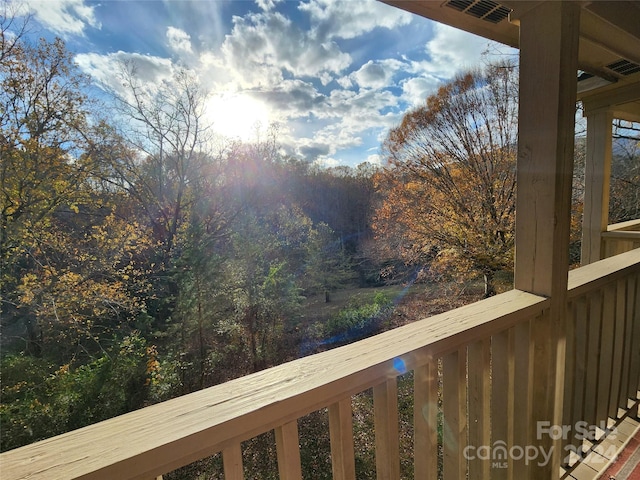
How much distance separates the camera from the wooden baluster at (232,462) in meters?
0.50

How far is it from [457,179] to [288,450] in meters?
6.02

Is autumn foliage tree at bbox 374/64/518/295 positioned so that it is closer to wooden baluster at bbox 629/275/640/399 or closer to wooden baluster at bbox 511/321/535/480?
wooden baluster at bbox 629/275/640/399

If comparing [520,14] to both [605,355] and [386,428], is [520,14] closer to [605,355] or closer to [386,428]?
[386,428]

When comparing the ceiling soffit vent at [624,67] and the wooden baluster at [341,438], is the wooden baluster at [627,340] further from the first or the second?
the wooden baluster at [341,438]

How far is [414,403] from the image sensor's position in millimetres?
771

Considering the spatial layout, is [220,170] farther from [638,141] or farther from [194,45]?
[638,141]

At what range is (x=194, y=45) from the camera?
290cm

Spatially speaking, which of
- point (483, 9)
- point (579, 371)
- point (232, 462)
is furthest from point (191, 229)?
point (579, 371)

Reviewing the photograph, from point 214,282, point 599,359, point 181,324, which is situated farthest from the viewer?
point 214,282

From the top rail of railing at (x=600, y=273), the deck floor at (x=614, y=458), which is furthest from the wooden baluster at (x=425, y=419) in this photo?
the deck floor at (x=614, y=458)

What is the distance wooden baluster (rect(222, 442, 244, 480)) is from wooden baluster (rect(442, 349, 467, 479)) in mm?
560

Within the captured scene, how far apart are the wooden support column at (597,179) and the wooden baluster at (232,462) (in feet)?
12.2

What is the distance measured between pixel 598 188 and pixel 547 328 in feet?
8.93

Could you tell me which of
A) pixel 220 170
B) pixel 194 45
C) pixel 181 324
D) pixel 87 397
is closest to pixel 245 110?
pixel 194 45
